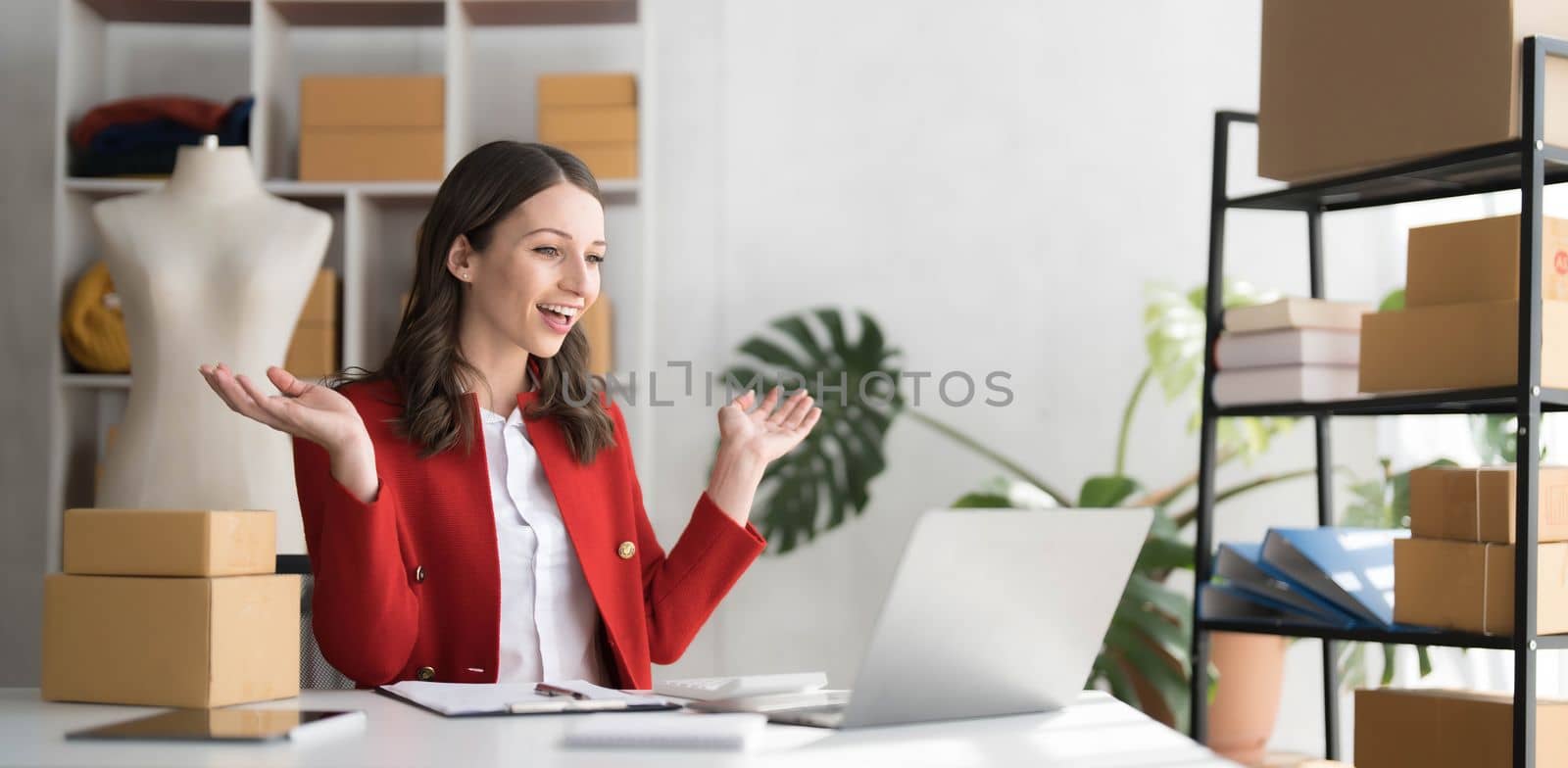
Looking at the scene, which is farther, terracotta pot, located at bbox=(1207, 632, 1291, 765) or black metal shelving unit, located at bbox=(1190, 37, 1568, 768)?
terracotta pot, located at bbox=(1207, 632, 1291, 765)

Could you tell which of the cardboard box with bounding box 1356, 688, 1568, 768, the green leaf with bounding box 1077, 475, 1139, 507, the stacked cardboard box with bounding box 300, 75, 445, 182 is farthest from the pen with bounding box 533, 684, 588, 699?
the stacked cardboard box with bounding box 300, 75, 445, 182

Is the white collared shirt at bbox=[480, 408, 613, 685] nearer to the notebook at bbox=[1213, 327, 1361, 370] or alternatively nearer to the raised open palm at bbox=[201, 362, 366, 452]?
the raised open palm at bbox=[201, 362, 366, 452]

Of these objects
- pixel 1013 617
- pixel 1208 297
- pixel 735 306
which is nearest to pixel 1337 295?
pixel 1208 297

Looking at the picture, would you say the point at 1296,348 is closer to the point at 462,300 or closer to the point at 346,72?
the point at 462,300

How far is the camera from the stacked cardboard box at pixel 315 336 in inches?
123

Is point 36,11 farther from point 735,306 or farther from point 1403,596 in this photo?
point 1403,596

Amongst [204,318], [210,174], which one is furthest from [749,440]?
[210,174]

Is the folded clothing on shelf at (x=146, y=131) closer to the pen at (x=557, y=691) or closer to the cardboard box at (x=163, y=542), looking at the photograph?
the cardboard box at (x=163, y=542)

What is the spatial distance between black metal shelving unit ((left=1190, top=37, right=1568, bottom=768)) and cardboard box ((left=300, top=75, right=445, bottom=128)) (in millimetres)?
1736

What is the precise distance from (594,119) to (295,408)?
199 cm

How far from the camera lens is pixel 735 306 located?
3.60m

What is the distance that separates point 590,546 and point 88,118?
2177mm

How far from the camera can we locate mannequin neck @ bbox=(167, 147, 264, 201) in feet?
8.66

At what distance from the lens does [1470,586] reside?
196 centimetres
